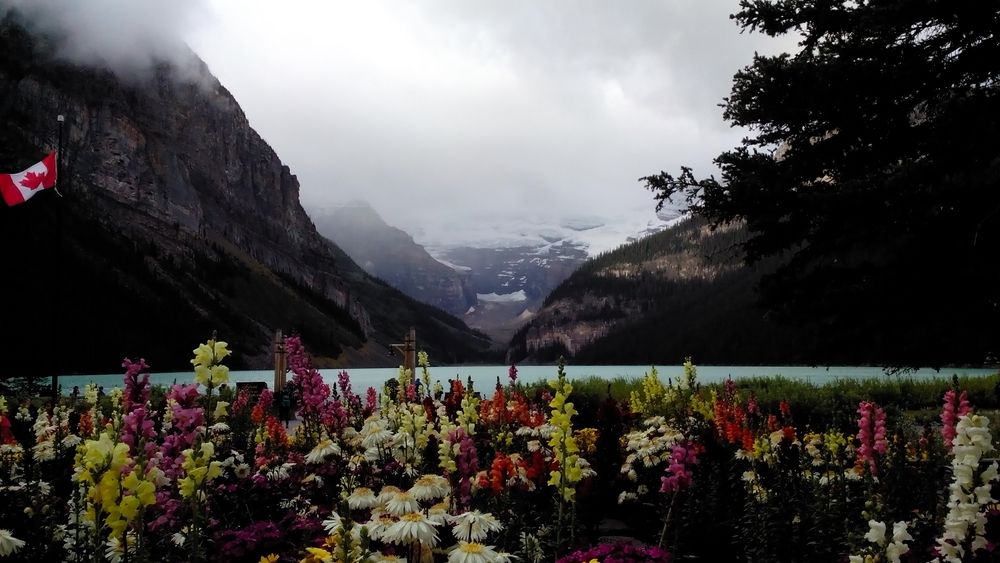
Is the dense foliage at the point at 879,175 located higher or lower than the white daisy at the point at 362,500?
higher

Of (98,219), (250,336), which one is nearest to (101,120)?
(98,219)

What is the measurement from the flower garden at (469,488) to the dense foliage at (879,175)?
256 centimetres

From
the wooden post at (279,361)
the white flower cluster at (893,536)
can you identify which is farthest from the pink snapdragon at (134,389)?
the wooden post at (279,361)

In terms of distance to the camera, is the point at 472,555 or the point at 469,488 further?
the point at 469,488

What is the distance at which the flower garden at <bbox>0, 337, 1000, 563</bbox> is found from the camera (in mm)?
3303

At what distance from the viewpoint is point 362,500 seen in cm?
405

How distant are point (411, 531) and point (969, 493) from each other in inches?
102

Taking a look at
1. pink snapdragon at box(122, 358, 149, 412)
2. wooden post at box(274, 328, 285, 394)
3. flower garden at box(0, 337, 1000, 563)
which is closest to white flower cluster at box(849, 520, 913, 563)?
flower garden at box(0, 337, 1000, 563)

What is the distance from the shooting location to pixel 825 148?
46.1 ft

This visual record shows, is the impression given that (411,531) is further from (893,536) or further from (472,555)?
(893,536)

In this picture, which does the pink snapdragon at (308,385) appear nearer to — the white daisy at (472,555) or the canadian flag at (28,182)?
the white daisy at (472,555)

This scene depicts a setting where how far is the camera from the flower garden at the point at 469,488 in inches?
130

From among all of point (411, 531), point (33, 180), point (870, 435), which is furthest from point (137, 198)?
point (411, 531)

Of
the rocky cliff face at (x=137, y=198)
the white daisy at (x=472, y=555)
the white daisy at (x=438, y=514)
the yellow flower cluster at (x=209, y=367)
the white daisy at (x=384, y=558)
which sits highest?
the rocky cliff face at (x=137, y=198)
